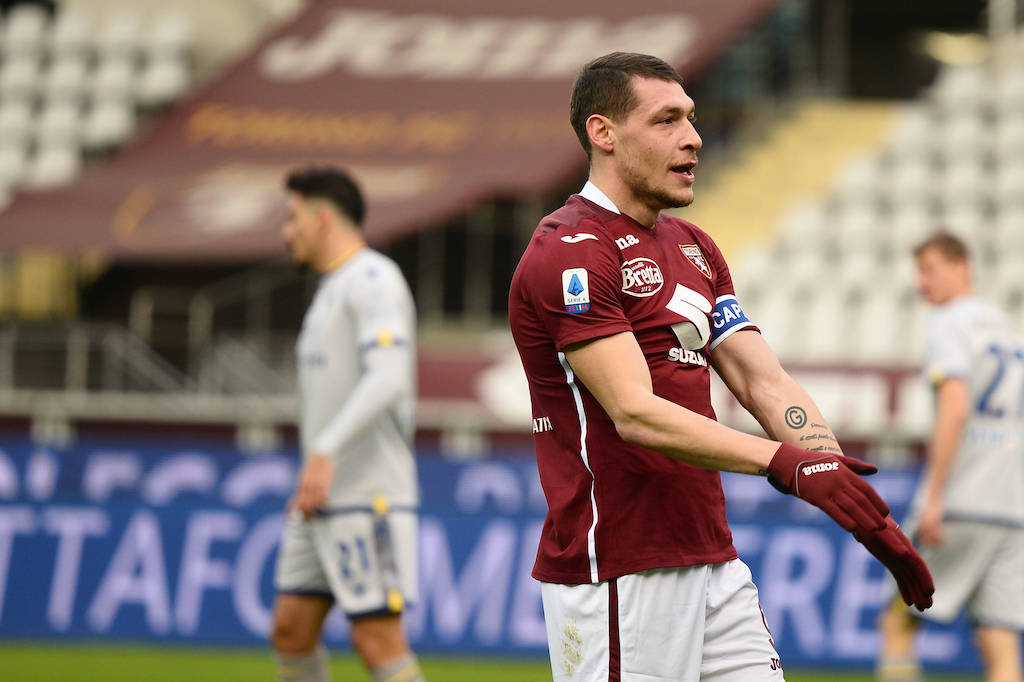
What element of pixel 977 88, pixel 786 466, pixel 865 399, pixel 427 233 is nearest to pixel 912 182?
pixel 977 88

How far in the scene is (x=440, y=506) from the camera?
894 centimetres

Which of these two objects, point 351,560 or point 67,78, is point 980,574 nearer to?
point 351,560

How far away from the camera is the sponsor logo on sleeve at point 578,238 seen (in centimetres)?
328

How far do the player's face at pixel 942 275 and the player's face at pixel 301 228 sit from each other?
254 centimetres

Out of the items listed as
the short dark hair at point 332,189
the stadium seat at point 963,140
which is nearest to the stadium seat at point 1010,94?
the stadium seat at point 963,140

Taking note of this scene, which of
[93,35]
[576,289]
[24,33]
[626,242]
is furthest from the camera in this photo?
[93,35]

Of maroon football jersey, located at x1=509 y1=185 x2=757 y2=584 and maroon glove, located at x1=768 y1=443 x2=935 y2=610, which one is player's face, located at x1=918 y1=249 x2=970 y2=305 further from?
maroon glove, located at x1=768 y1=443 x2=935 y2=610

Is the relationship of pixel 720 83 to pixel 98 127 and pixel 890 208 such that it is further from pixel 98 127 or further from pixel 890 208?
pixel 98 127

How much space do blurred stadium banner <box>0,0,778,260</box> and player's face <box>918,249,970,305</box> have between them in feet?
25.5

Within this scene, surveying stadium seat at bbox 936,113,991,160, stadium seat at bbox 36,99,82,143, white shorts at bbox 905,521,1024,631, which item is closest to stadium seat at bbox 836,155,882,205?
stadium seat at bbox 936,113,991,160

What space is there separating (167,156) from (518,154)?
4034 mm

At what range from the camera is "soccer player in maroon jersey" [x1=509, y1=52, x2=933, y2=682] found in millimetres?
3191

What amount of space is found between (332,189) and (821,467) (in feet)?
9.71

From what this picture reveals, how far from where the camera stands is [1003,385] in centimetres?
635
